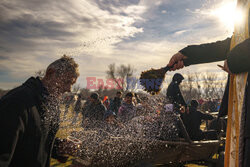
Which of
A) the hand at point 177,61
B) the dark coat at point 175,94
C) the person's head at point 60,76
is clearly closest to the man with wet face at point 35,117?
the person's head at point 60,76

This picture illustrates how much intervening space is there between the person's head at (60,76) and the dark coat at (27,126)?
100 mm

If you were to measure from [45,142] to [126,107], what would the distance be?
4338 mm

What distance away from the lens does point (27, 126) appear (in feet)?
5.51

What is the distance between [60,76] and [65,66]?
135mm

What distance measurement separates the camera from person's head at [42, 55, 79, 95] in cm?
202

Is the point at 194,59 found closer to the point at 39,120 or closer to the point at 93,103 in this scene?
the point at 39,120

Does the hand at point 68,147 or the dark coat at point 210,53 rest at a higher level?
the dark coat at point 210,53

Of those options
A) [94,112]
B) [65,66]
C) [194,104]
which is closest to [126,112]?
[94,112]

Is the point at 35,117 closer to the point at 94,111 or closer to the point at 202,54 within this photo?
the point at 202,54

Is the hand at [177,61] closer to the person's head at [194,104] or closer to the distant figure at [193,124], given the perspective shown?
the distant figure at [193,124]

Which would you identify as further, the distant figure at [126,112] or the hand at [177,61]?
the distant figure at [126,112]

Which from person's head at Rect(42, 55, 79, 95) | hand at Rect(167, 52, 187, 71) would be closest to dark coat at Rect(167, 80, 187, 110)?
hand at Rect(167, 52, 187, 71)

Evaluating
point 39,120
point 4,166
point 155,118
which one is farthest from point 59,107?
point 155,118

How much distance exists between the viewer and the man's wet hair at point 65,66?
2.05 m
